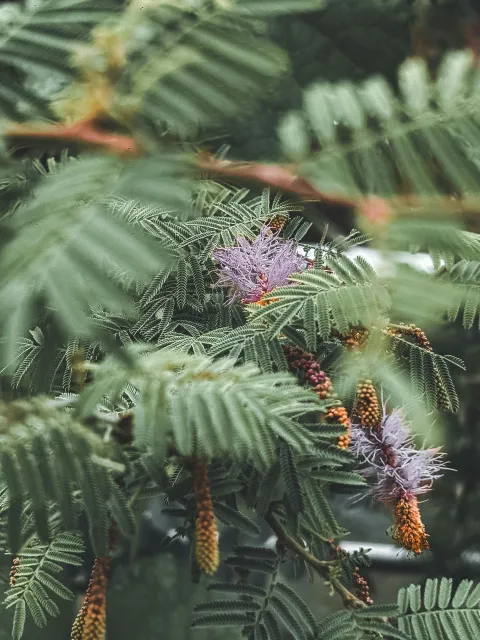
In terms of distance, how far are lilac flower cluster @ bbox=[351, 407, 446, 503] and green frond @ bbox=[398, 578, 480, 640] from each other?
65 mm

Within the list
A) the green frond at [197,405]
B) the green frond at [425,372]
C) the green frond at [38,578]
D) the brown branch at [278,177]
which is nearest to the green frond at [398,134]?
the brown branch at [278,177]

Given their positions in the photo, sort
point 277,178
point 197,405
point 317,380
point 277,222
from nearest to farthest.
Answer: point 277,178, point 197,405, point 317,380, point 277,222

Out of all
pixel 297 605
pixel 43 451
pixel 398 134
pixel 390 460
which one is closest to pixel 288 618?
pixel 297 605

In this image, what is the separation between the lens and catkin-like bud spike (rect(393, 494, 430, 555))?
532 mm

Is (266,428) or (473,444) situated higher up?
(266,428)

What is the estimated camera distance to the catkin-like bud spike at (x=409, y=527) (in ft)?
1.74

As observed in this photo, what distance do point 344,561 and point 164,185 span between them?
385 millimetres

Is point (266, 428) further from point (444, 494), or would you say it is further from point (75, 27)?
point (444, 494)

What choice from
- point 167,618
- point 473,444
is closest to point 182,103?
point 167,618

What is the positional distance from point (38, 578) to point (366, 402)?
9.0 inches

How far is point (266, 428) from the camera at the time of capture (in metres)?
0.42

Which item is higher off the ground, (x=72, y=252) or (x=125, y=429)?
(x=72, y=252)

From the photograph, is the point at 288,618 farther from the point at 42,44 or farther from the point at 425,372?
the point at 42,44

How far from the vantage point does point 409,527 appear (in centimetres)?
54
